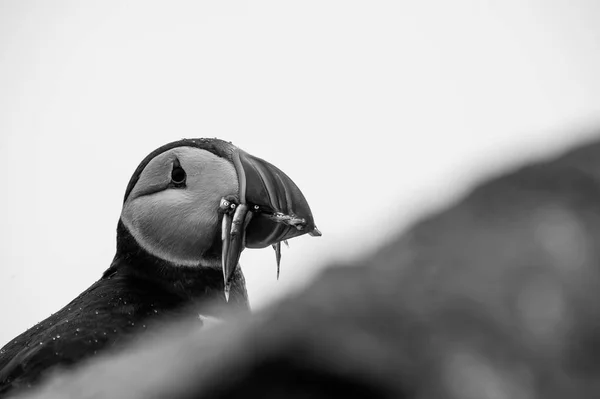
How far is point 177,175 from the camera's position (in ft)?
17.5

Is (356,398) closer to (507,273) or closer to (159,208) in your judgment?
(507,273)

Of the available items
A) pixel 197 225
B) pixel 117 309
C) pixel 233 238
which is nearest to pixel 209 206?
pixel 197 225

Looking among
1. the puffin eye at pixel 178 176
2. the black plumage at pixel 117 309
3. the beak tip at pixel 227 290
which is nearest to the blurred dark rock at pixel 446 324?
the black plumage at pixel 117 309

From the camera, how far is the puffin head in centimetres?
511

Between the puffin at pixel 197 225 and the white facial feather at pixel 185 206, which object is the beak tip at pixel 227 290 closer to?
the puffin at pixel 197 225

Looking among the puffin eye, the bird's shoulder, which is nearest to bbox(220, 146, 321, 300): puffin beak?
the puffin eye

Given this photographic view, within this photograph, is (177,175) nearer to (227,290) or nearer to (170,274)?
(170,274)

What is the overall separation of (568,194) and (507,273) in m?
0.21

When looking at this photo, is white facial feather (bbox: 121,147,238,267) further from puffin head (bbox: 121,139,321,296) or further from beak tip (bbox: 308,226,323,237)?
beak tip (bbox: 308,226,323,237)

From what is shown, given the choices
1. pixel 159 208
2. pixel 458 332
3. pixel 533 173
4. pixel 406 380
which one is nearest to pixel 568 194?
pixel 533 173

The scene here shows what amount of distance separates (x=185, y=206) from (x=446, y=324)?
4218mm

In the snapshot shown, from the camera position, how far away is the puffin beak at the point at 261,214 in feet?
16.7

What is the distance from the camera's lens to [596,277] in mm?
1172

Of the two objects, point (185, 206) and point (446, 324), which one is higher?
point (446, 324)
